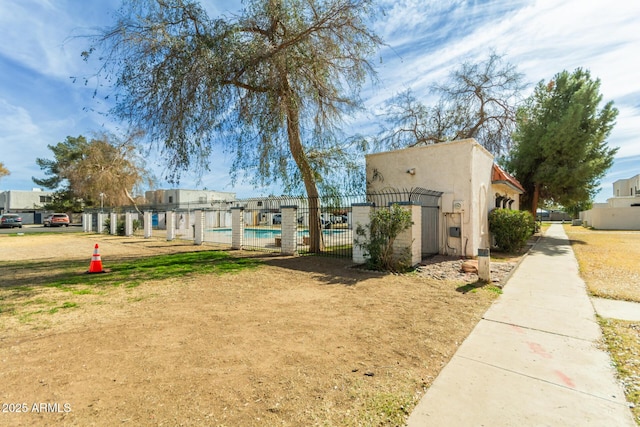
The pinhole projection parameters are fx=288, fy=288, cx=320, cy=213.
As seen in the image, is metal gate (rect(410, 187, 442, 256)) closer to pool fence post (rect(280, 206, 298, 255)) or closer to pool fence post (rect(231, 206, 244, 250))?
pool fence post (rect(280, 206, 298, 255))

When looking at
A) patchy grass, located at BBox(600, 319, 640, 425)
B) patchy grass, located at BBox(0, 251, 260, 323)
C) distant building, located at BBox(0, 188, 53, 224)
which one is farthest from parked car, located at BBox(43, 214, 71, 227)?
patchy grass, located at BBox(600, 319, 640, 425)

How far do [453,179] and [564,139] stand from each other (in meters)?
12.1

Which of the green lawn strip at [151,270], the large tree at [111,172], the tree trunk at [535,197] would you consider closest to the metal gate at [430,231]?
the green lawn strip at [151,270]

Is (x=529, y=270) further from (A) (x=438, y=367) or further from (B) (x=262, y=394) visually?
(B) (x=262, y=394)

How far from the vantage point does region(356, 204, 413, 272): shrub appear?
26.3 ft

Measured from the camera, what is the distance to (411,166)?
37.9 ft

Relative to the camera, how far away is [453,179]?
34.2ft

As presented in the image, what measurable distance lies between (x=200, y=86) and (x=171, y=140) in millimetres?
2049

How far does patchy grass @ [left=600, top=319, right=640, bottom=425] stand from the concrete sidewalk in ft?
0.27

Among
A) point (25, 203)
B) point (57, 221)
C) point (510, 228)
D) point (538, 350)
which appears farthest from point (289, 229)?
point (25, 203)

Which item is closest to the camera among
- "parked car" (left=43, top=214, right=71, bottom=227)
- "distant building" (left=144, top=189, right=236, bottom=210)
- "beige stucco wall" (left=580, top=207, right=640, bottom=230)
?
"beige stucco wall" (left=580, top=207, right=640, bottom=230)

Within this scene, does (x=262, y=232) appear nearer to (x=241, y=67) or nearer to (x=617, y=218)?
(x=241, y=67)

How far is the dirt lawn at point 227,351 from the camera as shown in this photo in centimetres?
249

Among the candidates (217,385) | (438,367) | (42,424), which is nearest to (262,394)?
(217,385)
